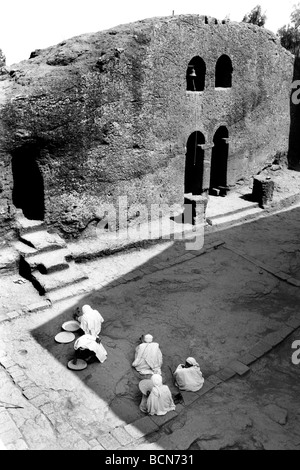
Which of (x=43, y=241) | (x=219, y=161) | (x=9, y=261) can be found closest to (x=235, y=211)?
(x=219, y=161)

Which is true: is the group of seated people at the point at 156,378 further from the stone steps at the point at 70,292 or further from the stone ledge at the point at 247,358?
the stone steps at the point at 70,292

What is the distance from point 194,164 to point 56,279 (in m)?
7.19

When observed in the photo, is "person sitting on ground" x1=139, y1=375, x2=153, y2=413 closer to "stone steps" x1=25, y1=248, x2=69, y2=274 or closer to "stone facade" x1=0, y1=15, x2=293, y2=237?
"stone steps" x1=25, y1=248, x2=69, y2=274

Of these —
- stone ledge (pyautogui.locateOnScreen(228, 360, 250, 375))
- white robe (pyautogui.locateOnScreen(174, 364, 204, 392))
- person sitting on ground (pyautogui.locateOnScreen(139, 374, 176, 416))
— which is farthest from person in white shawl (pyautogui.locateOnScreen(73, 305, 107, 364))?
stone ledge (pyautogui.locateOnScreen(228, 360, 250, 375))

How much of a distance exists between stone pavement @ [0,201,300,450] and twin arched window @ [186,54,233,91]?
17.0 ft

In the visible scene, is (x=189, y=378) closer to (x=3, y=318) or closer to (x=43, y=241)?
(x=3, y=318)

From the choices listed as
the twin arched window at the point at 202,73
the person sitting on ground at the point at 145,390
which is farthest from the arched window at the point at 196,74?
the person sitting on ground at the point at 145,390

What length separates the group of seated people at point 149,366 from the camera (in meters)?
6.95

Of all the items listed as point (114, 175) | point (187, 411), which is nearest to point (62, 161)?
point (114, 175)

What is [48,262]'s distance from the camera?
1048 cm

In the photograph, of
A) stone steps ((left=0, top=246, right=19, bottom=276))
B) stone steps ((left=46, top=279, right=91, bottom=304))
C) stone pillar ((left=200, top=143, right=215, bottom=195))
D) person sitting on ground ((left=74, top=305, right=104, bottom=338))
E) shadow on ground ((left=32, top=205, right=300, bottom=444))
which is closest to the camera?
shadow on ground ((left=32, top=205, right=300, bottom=444))

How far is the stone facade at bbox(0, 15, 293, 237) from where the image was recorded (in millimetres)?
10836

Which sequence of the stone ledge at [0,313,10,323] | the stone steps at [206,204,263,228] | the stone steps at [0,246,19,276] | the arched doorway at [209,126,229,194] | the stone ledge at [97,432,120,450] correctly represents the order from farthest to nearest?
1. the arched doorway at [209,126,229,194]
2. the stone steps at [206,204,263,228]
3. the stone steps at [0,246,19,276]
4. the stone ledge at [0,313,10,323]
5. the stone ledge at [97,432,120,450]

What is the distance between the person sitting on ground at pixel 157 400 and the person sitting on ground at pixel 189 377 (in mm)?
465
